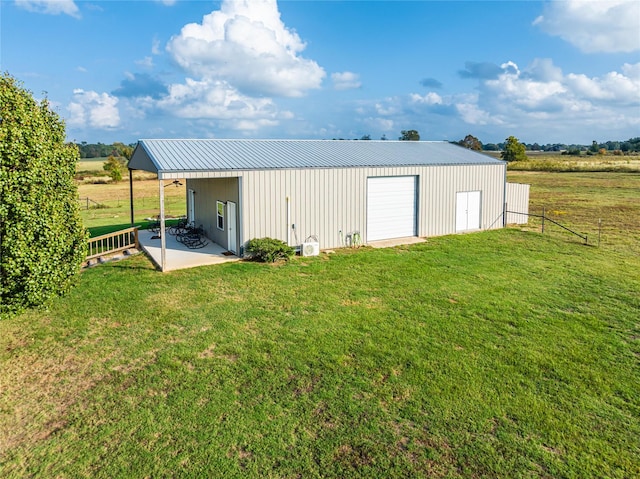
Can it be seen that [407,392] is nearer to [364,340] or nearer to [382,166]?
[364,340]

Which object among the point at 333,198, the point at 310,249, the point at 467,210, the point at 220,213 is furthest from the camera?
the point at 467,210

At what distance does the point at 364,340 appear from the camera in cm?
884

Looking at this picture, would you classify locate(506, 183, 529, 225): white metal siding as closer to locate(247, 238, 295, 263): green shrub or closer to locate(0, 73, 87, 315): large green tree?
locate(247, 238, 295, 263): green shrub

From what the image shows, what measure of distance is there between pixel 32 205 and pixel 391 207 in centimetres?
1406

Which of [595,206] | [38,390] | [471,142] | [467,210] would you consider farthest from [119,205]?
[471,142]

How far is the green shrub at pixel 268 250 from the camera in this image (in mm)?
14875

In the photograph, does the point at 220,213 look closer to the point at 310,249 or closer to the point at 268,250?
the point at 268,250

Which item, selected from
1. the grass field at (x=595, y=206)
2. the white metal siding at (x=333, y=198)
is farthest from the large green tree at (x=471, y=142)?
the white metal siding at (x=333, y=198)

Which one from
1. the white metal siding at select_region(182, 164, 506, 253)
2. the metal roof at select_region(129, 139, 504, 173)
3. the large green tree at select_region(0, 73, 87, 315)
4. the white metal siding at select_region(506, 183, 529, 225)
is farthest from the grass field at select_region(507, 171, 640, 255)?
the large green tree at select_region(0, 73, 87, 315)

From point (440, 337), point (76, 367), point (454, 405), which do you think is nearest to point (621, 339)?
point (440, 337)

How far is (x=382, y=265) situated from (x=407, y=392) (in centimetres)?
788

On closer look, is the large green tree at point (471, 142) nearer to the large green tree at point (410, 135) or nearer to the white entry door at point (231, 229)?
the large green tree at point (410, 135)

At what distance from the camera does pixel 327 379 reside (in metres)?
7.36

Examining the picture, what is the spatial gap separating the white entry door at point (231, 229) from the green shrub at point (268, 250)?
98 cm
